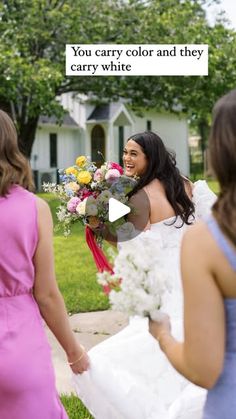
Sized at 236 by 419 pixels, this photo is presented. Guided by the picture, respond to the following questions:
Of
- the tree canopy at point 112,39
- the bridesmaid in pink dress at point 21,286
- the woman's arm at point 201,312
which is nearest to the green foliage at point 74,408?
the bridesmaid in pink dress at point 21,286

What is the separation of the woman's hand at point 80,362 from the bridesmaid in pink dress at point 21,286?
0.40m

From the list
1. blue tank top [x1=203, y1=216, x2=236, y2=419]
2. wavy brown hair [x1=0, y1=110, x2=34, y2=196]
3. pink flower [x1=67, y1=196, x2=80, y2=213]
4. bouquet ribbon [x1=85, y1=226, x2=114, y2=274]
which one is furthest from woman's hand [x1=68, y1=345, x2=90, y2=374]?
pink flower [x1=67, y1=196, x2=80, y2=213]

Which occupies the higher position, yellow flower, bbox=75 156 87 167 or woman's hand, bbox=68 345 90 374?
yellow flower, bbox=75 156 87 167

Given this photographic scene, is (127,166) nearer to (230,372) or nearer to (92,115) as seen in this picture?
(230,372)

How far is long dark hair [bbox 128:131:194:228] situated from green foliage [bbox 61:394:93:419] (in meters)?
1.40

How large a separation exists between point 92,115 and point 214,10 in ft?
29.7

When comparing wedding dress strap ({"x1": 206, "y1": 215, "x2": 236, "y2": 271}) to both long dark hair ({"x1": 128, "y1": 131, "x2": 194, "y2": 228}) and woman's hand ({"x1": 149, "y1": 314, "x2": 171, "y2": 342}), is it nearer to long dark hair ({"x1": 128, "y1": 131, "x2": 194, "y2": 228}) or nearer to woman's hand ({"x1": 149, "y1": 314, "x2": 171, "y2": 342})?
woman's hand ({"x1": 149, "y1": 314, "x2": 171, "y2": 342})

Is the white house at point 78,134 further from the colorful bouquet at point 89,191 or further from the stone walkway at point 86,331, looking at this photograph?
the colorful bouquet at point 89,191

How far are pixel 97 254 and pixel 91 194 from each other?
0.51m

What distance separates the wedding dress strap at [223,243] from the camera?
1685mm

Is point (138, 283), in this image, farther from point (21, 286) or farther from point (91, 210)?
point (91, 210)

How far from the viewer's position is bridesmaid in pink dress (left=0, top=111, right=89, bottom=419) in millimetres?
2439

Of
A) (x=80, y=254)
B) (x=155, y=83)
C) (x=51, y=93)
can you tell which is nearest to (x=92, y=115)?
(x=155, y=83)

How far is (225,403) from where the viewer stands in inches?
71.4
